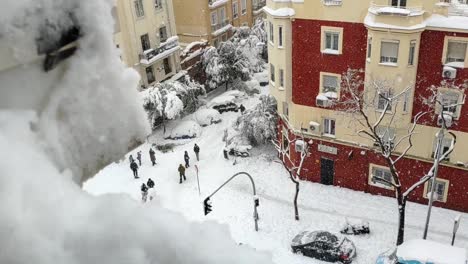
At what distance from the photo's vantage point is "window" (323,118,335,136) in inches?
1022

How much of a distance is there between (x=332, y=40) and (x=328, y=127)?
4.73 m

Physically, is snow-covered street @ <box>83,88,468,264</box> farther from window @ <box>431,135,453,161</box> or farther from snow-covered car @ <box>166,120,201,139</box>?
window @ <box>431,135,453,161</box>

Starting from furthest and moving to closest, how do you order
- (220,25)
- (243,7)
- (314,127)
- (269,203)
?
1. (243,7)
2. (220,25)
3. (269,203)
4. (314,127)

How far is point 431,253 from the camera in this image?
20.6 m

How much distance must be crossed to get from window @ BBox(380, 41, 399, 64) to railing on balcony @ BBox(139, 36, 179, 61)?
18672mm

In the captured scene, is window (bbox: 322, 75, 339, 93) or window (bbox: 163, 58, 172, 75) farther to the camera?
window (bbox: 163, 58, 172, 75)

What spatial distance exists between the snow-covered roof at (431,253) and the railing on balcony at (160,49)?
72.1 feet

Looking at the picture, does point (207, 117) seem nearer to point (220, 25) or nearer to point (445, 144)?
point (220, 25)

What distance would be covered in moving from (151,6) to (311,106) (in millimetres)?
16163

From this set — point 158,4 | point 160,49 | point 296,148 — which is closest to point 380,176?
point 296,148

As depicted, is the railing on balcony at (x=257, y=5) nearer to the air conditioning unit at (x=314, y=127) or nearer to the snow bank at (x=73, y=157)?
the air conditioning unit at (x=314, y=127)

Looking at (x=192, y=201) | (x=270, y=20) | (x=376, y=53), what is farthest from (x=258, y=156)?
(x=376, y=53)

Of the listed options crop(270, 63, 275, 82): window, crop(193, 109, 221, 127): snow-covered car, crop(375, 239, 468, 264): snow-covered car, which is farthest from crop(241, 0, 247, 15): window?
crop(375, 239, 468, 264): snow-covered car

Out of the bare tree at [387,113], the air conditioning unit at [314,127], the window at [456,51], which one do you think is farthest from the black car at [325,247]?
the window at [456,51]
